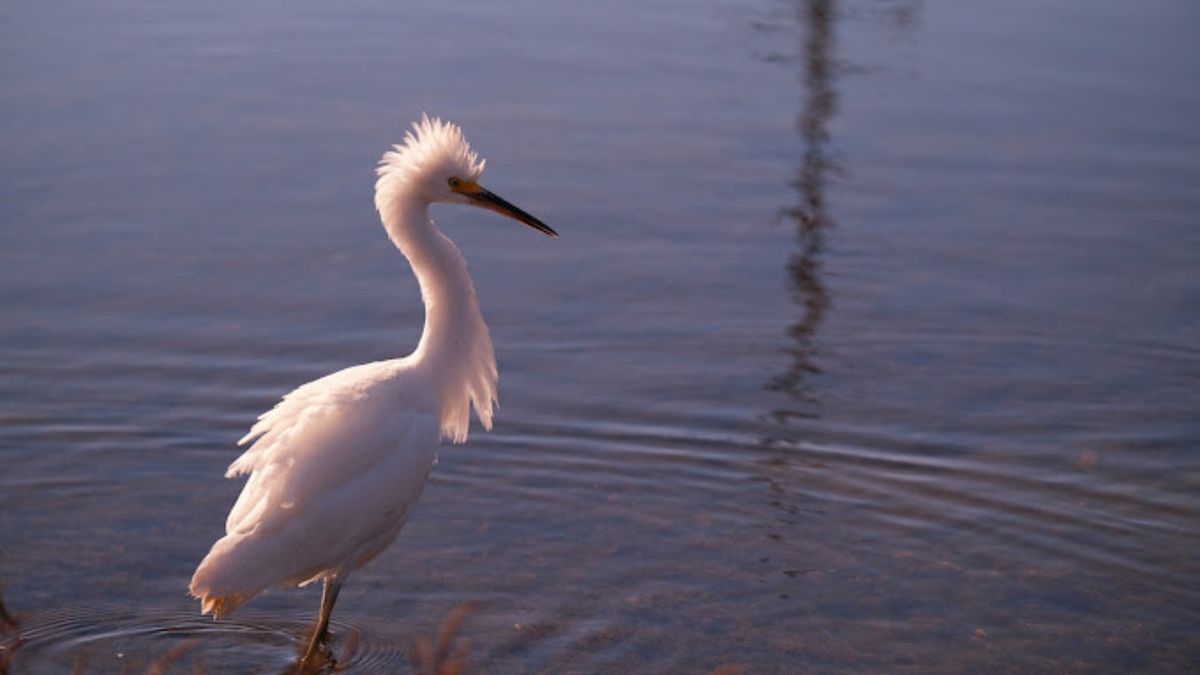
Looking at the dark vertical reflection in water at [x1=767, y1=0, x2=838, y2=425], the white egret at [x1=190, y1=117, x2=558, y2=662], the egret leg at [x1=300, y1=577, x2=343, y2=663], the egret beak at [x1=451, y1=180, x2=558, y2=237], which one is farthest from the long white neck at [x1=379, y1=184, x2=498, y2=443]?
the dark vertical reflection in water at [x1=767, y1=0, x2=838, y2=425]

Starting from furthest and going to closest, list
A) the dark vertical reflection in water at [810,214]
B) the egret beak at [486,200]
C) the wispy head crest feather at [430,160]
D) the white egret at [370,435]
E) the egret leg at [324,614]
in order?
the dark vertical reflection in water at [810,214]
the egret beak at [486,200]
the wispy head crest feather at [430,160]
the egret leg at [324,614]
the white egret at [370,435]

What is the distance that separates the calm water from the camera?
262 inches

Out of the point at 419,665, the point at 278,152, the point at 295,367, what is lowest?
the point at 419,665

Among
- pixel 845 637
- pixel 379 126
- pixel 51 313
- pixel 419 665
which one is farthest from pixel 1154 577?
pixel 379 126

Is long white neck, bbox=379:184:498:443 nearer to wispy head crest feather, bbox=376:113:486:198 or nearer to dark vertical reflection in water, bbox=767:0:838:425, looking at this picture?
wispy head crest feather, bbox=376:113:486:198

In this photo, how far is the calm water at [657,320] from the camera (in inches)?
262

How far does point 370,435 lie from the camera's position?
6.22m

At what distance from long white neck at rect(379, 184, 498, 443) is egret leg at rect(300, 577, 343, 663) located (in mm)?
807

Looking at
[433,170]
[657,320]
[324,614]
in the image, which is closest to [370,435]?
[324,614]

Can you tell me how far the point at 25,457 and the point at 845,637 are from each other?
384cm

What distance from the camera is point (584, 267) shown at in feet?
32.7

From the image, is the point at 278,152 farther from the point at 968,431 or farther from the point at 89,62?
the point at 968,431

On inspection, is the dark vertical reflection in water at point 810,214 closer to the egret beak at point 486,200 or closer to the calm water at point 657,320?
the calm water at point 657,320

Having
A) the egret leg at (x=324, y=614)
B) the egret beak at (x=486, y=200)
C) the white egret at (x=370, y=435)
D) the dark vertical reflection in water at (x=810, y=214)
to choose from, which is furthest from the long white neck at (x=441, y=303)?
the dark vertical reflection in water at (x=810, y=214)
